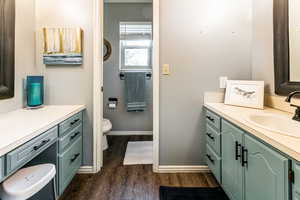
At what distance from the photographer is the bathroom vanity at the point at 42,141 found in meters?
1.08

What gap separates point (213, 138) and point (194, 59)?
90cm

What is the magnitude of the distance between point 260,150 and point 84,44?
2.00m

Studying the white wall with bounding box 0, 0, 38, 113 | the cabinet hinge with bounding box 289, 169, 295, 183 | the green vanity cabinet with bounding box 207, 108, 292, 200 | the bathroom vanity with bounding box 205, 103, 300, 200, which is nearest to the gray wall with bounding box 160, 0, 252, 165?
the bathroom vanity with bounding box 205, 103, 300, 200

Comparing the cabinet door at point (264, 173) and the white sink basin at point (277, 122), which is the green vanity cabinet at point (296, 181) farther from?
the white sink basin at point (277, 122)

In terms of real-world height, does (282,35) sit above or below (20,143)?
above

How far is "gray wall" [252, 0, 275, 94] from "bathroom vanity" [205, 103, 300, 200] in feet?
1.80

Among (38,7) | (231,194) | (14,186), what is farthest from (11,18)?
(231,194)

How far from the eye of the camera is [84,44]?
7.73ft

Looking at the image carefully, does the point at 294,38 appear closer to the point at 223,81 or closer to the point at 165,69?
the point at 223,81

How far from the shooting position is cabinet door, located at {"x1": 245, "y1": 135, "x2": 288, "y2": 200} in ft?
3.18

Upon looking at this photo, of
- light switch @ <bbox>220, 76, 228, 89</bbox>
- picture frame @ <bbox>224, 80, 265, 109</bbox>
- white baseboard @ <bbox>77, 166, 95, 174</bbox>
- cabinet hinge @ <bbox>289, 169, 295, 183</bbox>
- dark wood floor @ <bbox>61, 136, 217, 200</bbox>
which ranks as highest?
light switch @ <bbox>220, 76, 228, 89</bbox>

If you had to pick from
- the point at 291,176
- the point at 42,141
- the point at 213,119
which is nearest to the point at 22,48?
the point at 42,141

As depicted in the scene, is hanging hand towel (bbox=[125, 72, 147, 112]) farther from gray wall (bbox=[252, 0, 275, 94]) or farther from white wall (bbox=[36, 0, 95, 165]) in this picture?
gray wall (bbox=[252, 0, 275, 94])

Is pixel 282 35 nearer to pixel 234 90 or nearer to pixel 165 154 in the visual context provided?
pixel 234 90
